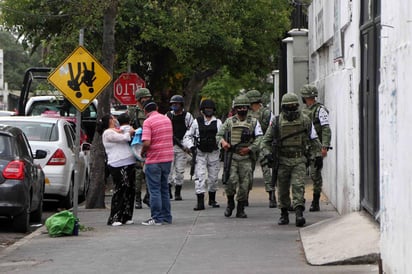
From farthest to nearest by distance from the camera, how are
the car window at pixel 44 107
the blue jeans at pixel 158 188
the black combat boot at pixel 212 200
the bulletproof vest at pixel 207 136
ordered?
the car window at pixel 44 107, the black combat boot at pixel 212 200, the bulletproof vest at pixel 207 136, the blue jeans at pixel 158 188

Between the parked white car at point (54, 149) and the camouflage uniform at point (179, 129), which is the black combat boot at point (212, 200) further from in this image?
the parked white car at point (54, 149)

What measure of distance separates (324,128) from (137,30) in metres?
12.7

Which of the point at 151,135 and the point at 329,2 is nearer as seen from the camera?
the point at 151,135

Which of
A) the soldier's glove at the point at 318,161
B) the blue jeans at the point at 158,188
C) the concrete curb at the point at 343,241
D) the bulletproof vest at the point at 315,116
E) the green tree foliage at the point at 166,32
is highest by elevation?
the green tree foliage at the point at 166,32

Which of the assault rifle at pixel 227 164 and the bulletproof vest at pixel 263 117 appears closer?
the assault rifle at pixel 227 164

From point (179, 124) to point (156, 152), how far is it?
349 centimetres

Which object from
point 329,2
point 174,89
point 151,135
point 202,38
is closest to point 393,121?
point 151,135

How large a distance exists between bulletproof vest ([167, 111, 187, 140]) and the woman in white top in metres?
3.11

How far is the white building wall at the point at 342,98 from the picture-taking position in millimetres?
12953

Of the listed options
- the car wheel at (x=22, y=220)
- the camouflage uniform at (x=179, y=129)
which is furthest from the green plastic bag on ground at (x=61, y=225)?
the camouflage uniform at (x=179, y=129)

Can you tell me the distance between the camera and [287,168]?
43.6ft

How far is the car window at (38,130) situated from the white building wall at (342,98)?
4917mm

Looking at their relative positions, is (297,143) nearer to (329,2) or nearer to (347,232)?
(347,232)

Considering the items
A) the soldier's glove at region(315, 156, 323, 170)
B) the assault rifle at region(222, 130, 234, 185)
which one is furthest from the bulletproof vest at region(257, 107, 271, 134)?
the soldier's glove at region(315, 156, 323, 170)
